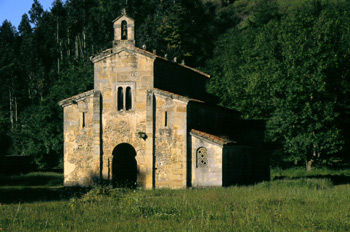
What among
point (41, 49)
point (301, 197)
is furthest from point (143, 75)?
point (41, 49)

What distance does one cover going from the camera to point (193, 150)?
29.0 meters

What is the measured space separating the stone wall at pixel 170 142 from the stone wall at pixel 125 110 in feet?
1.71

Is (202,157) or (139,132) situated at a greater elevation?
(139,132)

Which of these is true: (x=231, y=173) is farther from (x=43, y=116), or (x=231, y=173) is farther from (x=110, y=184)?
(x=43, y=116)

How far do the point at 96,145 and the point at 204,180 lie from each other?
7441mm

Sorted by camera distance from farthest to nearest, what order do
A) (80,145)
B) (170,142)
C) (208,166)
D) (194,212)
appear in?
(80,145) < (170,142) < (208,166) < (194,212)

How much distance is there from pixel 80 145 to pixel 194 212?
48.9ft

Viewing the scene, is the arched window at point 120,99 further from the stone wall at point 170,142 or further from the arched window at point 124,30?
the arched window at point 124,30

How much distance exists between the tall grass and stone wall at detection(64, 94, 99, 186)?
258 inches

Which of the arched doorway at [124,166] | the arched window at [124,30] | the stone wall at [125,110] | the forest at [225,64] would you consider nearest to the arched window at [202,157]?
the stone wall at [125,110]

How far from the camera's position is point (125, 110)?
30.5 m

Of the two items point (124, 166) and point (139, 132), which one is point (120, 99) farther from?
point (124, 166)

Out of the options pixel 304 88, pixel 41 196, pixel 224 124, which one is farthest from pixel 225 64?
pixel 41 196

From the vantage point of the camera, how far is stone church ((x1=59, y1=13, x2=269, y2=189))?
29.0 m
